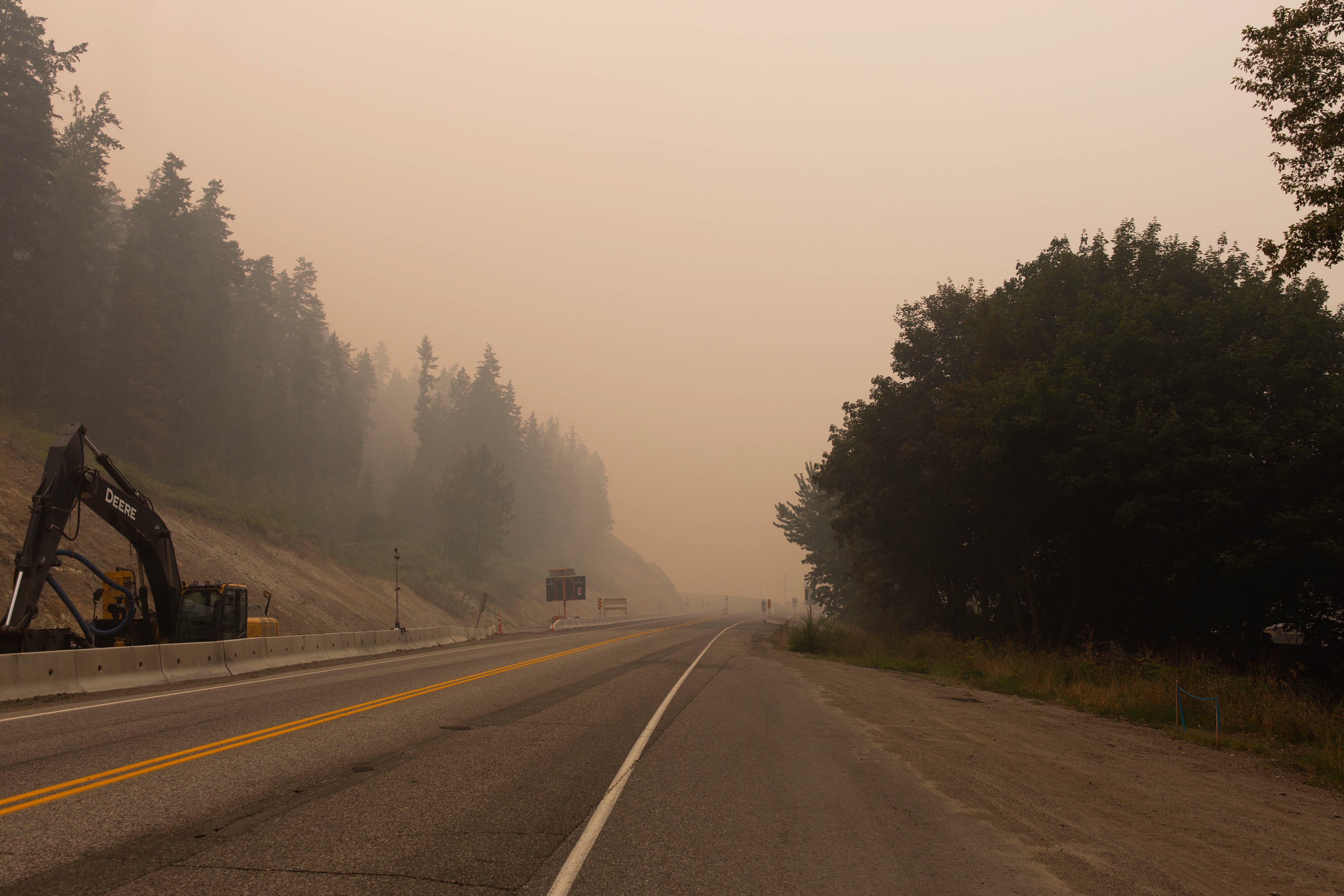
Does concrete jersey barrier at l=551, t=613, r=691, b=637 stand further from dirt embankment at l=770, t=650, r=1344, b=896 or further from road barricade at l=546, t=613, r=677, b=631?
dirt embankment at l=770, t=650, r=1344, b=896

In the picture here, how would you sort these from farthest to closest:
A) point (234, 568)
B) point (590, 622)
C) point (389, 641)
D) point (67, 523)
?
point (590, 622)
point (234, 568)
point (389, 641)
point (67, 523)

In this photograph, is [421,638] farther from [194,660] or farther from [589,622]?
[589,622]

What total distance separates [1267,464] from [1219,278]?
315 inches

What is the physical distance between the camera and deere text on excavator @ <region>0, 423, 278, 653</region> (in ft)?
→ 43.7

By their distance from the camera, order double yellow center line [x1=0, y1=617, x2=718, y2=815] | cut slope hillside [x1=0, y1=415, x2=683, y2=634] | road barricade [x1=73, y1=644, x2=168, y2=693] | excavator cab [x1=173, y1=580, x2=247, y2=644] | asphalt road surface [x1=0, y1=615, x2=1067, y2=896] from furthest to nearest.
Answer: cut slope hillside [x1=0, y1=415, x2=683, y2=634], excavator cab [x1=173, y1=580, x2=247, y2=644], road barricade [x1=73, y1=644, x2=168, y2=693], double yellow center line [x1=0, y1=617, x2=718, y2=815], asphalt road surface [x1=0, y1=615, x2=1067, y2=896]

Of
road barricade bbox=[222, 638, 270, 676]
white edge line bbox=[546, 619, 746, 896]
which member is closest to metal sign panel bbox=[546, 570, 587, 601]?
road barricade bbox=[222, 638, 270, 676]

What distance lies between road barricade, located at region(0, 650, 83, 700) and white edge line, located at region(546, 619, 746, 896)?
417 inches

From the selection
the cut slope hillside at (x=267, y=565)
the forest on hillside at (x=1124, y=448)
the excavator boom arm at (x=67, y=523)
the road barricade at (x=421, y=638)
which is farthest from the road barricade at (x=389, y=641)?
the forest on hillside at (x=1124, y=448)

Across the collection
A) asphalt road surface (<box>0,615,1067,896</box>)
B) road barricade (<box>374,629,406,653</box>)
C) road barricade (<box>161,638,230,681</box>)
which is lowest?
road barricade (<box>374,629,406,653</box>)

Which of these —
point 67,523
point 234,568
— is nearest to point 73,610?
point 67,523

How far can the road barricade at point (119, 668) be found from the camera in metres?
13.6

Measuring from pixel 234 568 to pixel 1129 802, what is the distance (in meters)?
38.2

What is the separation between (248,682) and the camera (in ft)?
51.7

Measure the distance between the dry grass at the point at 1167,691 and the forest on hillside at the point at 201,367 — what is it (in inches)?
1712
